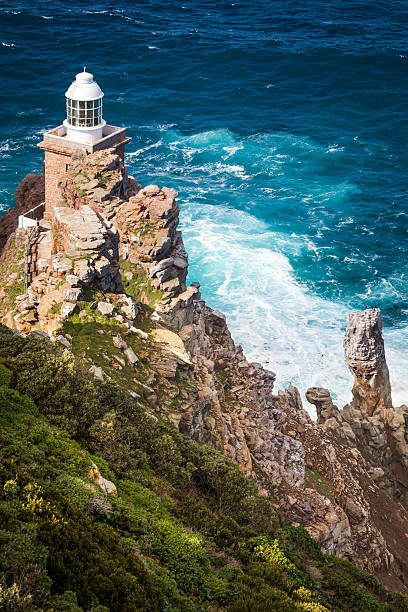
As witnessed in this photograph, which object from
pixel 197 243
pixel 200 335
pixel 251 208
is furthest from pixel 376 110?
pixel 200 335

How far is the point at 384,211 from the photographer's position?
85.9m

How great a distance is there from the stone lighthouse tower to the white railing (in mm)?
787

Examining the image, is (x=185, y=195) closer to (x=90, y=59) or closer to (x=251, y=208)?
(x=251, y=208)

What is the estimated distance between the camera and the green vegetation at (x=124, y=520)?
14.9 meters

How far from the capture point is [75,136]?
51.3 m

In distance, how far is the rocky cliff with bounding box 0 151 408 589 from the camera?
99.5 ft

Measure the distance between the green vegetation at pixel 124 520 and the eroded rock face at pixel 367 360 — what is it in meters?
26.7

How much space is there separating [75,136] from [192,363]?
2549 centimetres

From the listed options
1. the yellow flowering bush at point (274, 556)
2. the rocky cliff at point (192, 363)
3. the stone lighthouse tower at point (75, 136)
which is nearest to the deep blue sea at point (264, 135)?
the rocky cliff at point (192, 363)

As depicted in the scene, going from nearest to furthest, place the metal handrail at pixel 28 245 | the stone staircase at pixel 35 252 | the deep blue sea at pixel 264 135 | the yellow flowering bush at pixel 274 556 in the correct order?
the yellow flowering bush at pixel 274 556 → the metal handrail at pixel 28 245 → the stone staircase at pixel 35 252 → the deep blue sea at pixel 264 135

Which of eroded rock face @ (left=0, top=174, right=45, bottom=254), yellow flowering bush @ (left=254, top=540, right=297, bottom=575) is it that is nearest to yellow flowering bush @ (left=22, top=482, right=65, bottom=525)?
yellow flowering bush @ (left=254, top=540, right=297, bottom=575)

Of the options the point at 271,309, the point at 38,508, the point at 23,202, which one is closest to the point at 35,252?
the point at 23,202

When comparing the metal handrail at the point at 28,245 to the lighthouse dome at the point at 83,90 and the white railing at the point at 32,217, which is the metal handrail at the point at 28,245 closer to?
A: the white railing at the point at 32,217

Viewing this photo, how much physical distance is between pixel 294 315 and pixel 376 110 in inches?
2043
